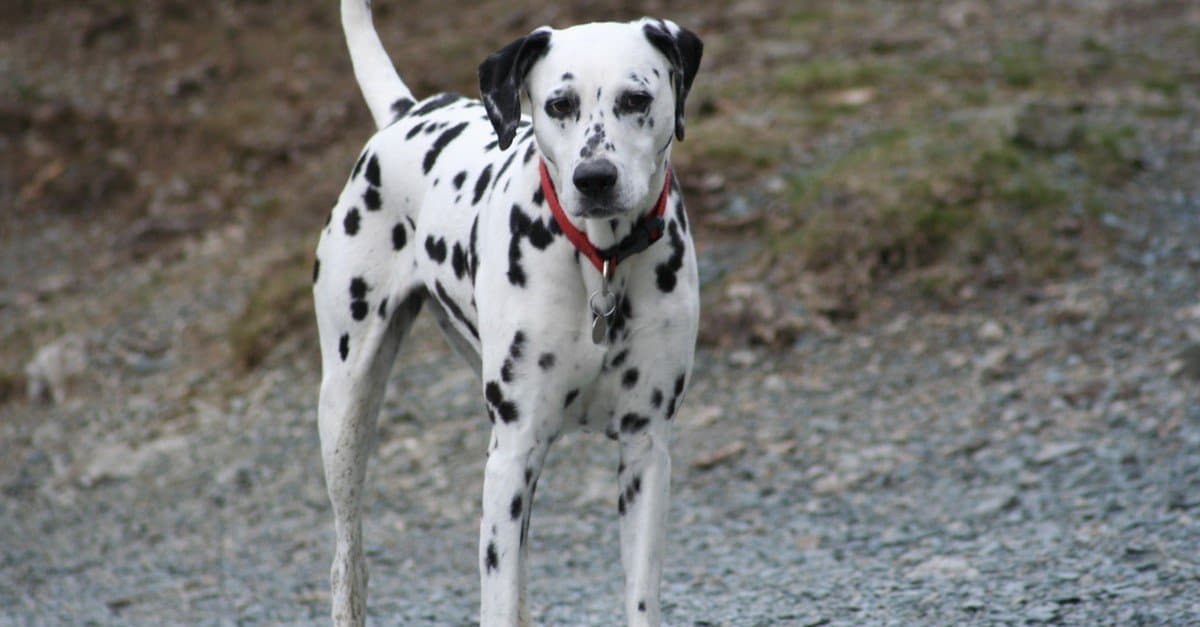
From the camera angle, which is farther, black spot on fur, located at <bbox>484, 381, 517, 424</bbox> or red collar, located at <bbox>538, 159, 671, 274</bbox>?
black spot on fur, located at <bbox>484, 381, 517, 424</bbox>

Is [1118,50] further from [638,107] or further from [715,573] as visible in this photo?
[638,107]

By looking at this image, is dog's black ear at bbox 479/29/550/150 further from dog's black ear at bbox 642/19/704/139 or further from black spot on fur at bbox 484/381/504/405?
black spot on fur at bbox 484/381/504/405

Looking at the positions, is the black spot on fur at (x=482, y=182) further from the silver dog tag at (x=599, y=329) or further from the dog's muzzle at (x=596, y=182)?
the dog's muzzle at (x=596, y=182)

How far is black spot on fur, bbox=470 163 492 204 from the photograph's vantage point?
5023 millimetres

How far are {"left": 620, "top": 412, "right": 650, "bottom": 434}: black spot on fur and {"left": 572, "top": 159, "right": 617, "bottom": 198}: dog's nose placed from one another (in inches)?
31.9

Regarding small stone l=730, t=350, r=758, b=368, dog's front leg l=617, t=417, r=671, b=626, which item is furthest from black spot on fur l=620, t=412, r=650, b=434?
small stone l=730, t=350, r=758, b=368

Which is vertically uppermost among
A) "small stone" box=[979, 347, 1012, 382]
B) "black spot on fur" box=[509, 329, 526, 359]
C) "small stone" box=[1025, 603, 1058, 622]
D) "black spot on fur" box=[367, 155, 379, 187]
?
"black spot on fur" box=[367, 155, 379, 187]

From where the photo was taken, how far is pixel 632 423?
4582 millimetres

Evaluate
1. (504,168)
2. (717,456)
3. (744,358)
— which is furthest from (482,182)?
(744,358)

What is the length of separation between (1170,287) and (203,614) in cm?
559

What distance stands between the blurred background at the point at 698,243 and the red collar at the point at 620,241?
2741 mm

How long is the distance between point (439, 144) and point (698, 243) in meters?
4.49

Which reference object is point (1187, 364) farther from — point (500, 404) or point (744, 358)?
point (500, 404)

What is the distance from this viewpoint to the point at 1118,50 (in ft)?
39.6
